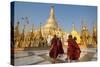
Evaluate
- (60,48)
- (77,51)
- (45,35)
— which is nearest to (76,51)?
(77,51)

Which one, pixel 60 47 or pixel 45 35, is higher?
pixel 45 35

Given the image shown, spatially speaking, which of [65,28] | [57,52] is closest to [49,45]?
[57,52]

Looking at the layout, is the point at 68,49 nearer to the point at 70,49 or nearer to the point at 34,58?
the point at 70,49

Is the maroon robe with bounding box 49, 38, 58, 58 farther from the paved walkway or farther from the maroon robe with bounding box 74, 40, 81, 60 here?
the maroon robe with bounding box 74, 40, 81, 60

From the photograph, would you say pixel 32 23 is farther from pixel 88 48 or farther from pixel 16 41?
pixel 88 48

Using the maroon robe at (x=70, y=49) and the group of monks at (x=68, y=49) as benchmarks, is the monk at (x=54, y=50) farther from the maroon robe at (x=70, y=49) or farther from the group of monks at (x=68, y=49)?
the maroon robe at (x=70, y=49)

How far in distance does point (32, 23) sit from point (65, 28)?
41cm

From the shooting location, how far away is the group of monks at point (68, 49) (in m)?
2.36

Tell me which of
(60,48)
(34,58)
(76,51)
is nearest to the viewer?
(34,58)

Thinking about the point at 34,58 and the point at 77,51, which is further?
the point at 77,51

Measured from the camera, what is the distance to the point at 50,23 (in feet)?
7.68

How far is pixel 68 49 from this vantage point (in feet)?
7.98

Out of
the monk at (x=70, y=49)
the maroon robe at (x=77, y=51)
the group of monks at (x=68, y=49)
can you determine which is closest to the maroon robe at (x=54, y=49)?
the group of monks at (x=68, y=49)
